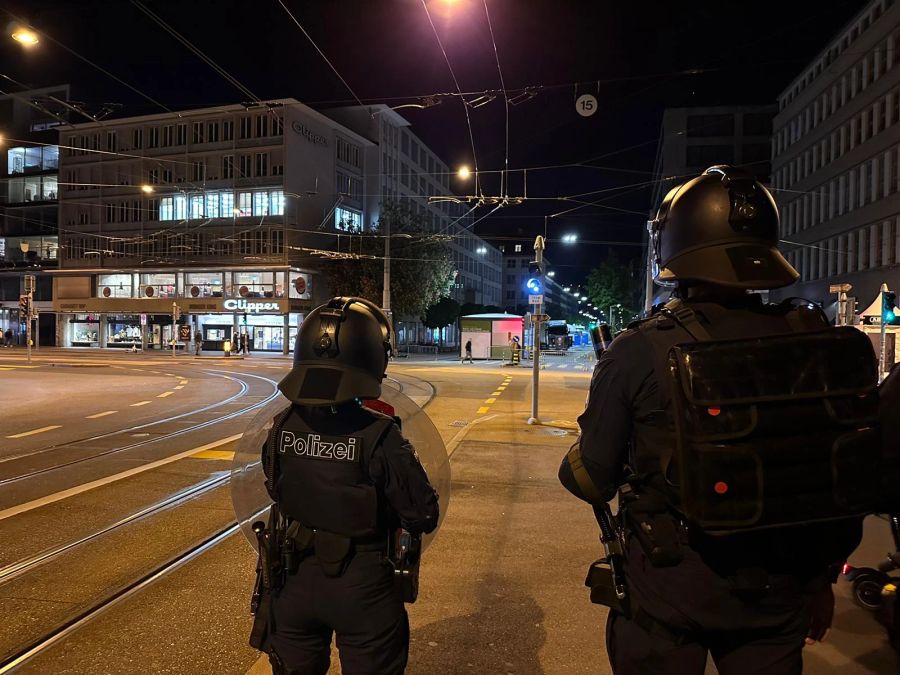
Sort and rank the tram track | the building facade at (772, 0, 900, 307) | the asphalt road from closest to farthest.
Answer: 1. the asphalt road
2. the tram track
3. the building facade at (772, 0, 900, 307)

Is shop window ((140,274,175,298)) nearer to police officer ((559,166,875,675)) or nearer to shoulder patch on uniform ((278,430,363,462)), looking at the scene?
shoulder patch on uniform ((278,430,363,462))

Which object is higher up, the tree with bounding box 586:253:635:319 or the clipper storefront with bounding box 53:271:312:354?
the tree with bounding box 586:253:635:319

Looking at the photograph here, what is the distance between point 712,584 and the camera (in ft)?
5.12

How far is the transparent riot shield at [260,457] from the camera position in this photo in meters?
2.41

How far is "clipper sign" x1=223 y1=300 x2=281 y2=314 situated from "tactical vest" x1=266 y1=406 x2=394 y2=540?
41.8 meters

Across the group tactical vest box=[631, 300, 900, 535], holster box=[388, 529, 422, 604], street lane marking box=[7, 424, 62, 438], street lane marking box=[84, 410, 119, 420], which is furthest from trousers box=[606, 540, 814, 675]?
street lane marking box=[84, 410, 119, 420]

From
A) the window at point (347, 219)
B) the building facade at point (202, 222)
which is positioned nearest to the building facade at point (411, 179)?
the window at point (347, 219)

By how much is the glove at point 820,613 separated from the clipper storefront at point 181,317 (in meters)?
41.4

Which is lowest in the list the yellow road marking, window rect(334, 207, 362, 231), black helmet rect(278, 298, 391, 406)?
the yellow road marking

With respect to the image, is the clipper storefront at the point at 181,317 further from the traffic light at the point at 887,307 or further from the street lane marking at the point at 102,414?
the traffic light at the point at 887,307

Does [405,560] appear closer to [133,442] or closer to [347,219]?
[133,442]

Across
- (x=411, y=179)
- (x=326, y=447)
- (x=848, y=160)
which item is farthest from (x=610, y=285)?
(x=326, y=447)

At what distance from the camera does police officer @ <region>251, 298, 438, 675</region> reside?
190 centimetres

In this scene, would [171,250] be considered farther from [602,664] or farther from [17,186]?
[602,664]
